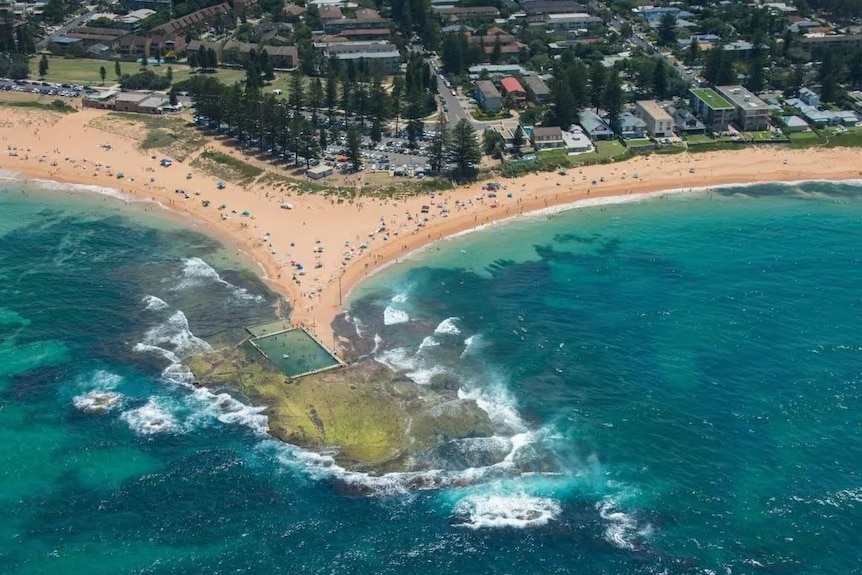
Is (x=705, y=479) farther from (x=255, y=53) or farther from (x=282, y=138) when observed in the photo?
(x=255, y=53)

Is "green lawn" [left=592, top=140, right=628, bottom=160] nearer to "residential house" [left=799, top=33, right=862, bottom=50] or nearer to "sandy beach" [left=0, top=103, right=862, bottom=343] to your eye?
"sandy beach" [left=0, top=103, right=862, bottom=343]

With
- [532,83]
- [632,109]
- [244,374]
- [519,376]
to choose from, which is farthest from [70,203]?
[632,109]

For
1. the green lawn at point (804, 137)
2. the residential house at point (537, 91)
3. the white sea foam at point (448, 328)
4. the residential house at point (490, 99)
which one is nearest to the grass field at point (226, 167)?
the residential house at point (490, 99)

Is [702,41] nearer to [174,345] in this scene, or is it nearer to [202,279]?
[202,279]

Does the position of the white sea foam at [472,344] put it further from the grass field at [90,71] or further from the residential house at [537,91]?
the grass field at [90,71]

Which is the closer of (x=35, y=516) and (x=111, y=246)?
(x=35, y=516)
